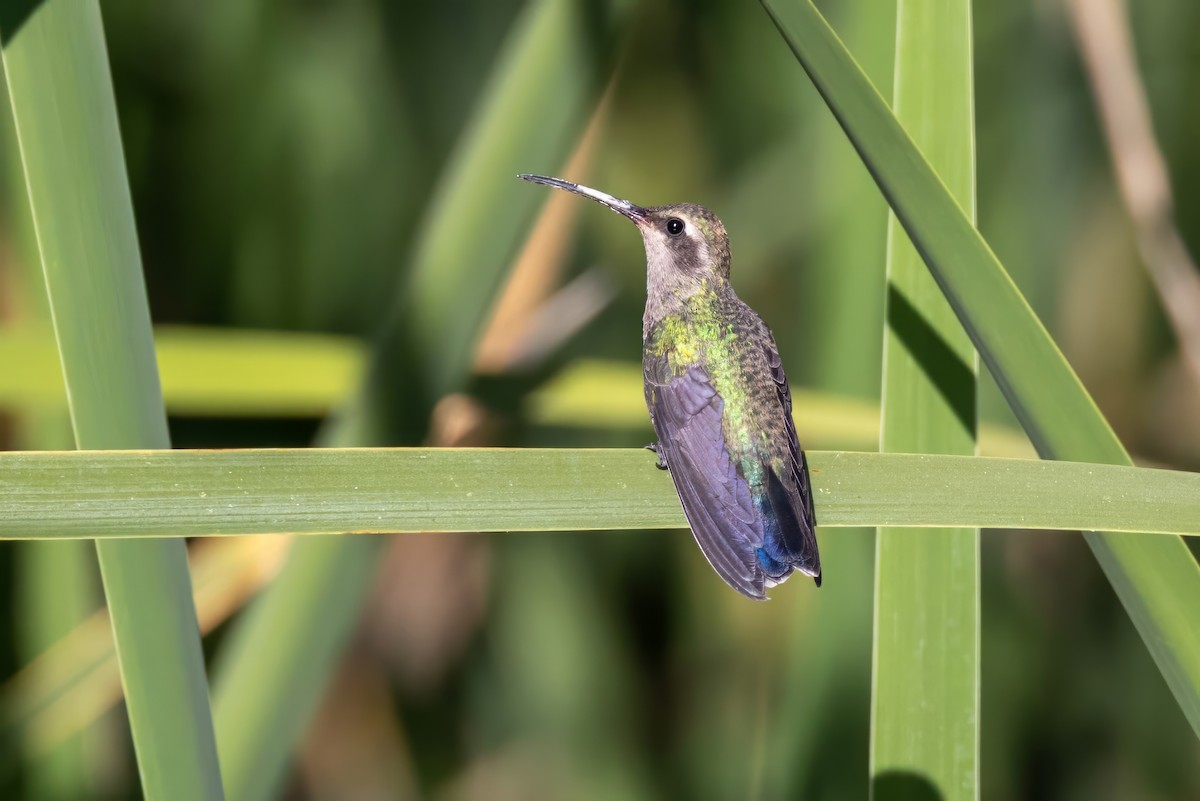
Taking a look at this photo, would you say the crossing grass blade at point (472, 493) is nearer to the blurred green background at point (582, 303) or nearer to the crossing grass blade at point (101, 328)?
the crossing grass blade at point (101, 328)

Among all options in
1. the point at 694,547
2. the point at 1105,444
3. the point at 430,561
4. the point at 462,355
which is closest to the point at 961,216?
the point at 1105,444

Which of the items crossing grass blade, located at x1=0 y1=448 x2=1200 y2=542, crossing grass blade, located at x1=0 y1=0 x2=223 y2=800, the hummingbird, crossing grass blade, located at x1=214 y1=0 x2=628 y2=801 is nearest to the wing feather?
the hummingbird

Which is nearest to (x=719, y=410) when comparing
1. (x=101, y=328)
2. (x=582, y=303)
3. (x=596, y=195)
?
(x=596, y=195)

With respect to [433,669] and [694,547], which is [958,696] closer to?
[694,547]

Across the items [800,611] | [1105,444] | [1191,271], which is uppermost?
[1191,271]

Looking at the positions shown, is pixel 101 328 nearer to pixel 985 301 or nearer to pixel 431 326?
pixel 431 326
